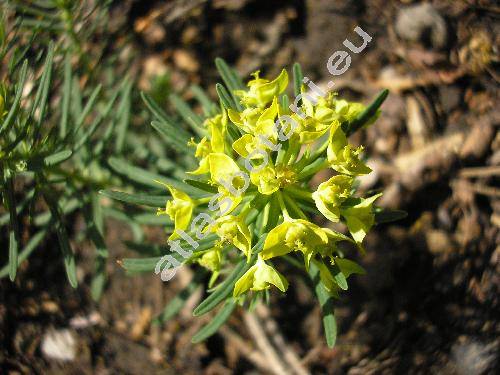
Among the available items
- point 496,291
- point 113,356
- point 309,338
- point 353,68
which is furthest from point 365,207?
point 113,356

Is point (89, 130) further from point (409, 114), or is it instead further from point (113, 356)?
point (409, 114)

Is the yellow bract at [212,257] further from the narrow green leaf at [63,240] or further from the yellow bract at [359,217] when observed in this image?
the narrow green leaf at [63,240]

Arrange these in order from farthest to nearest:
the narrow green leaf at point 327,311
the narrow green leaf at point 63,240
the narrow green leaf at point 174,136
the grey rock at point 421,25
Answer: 1. the grey rock at point 421,25
2. the narrow green leaf at point 63,240
3. the narrow green leaf at point 174,136
4. the narrow green leaf at point 327,311

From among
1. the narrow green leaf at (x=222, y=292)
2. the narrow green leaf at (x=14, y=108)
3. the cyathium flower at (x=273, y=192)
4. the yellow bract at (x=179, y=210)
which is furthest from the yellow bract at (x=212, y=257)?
the narrow green leaf at (x=14, y=108)

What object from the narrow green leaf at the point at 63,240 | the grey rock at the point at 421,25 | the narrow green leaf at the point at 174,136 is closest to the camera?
the narrow green leaf at the point at 174,136

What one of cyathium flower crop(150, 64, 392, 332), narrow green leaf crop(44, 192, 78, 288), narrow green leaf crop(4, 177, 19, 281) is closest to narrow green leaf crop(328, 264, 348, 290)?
cyathium flower crop(150, 64, 392, 332)

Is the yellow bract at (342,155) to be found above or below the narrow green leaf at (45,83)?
below

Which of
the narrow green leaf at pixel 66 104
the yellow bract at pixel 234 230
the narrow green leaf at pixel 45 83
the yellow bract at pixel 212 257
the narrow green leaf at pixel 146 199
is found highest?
the narrow green leaf at pixel 45 83
